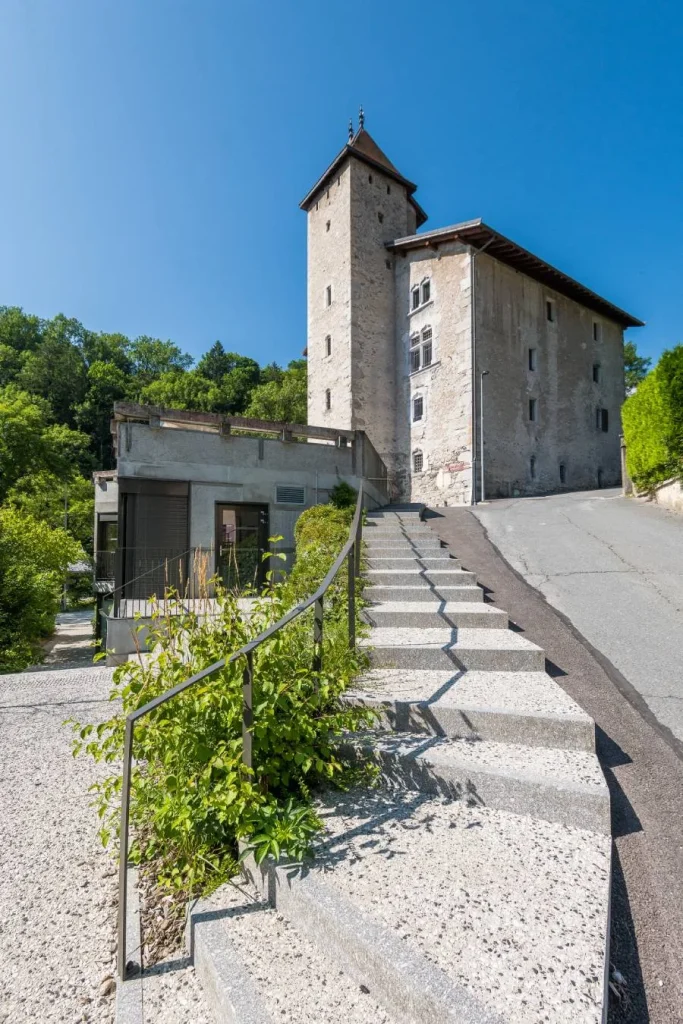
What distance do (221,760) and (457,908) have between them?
104 cm

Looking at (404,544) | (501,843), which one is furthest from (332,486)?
(501,843)

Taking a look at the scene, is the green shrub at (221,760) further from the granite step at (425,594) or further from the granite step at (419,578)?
the granite step at (419,578)

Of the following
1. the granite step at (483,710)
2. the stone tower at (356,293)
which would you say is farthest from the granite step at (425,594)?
the stone tower at (356,293)

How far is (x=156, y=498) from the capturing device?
8.52 meters

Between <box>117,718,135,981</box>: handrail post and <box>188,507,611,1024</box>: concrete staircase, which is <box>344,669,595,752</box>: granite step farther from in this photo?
<box>117,718,135,981</box>: handrail post

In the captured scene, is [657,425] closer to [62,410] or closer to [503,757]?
[503,757]

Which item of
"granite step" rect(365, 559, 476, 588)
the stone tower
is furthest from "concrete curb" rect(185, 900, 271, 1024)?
the stone tower

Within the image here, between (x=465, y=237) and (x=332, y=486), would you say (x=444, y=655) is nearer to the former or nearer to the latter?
(x=332, y=486)

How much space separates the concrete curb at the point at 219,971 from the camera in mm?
1459

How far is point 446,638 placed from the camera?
404cm

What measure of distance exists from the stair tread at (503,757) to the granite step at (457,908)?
0.62 feet

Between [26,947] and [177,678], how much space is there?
1.14m

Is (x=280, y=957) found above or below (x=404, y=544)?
below

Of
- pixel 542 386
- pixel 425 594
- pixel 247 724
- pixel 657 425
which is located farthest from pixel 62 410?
pixel 247 724
